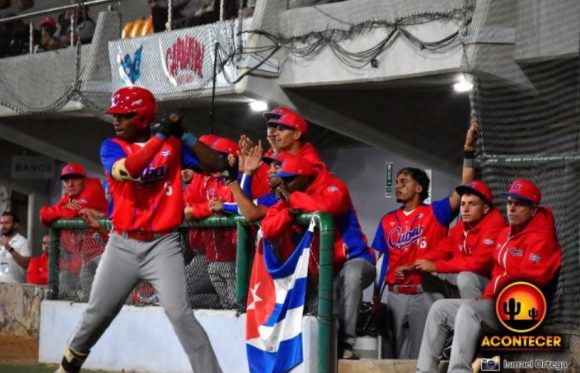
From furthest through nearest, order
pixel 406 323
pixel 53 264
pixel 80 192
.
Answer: pixel 80 192 → pixel 53 264 → pixel 406 323

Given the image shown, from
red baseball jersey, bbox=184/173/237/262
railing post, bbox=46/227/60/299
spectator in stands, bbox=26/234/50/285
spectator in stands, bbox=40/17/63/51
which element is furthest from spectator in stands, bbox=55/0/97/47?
red baseball jersey, bbox=184/173/237/262

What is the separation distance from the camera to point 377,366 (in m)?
7.59

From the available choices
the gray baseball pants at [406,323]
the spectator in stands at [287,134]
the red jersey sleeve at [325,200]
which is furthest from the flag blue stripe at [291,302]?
the spectator in stands at [287,134]

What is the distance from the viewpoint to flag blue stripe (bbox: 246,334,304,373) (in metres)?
7.80

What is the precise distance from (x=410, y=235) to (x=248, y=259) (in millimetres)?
1196

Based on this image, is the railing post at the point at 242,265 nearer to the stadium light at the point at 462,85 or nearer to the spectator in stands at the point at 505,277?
the spectator in stands at the point at 505,277

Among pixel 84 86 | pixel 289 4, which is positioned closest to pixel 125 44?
pixel 84 86

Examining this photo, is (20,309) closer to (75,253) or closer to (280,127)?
(75,253)

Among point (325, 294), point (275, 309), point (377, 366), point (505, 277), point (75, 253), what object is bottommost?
point (377, 366)

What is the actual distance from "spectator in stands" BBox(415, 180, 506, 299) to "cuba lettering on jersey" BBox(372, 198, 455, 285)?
0.20 meters

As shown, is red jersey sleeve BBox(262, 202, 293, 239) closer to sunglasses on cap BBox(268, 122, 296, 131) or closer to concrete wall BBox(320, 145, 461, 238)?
sunglasses on cap BBox(268, 122, 296, 131)

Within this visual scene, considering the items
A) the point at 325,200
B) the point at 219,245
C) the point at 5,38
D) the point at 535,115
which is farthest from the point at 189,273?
the point at 5,38

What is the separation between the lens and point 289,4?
13.3 metres

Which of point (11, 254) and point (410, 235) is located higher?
point (410, 235)
